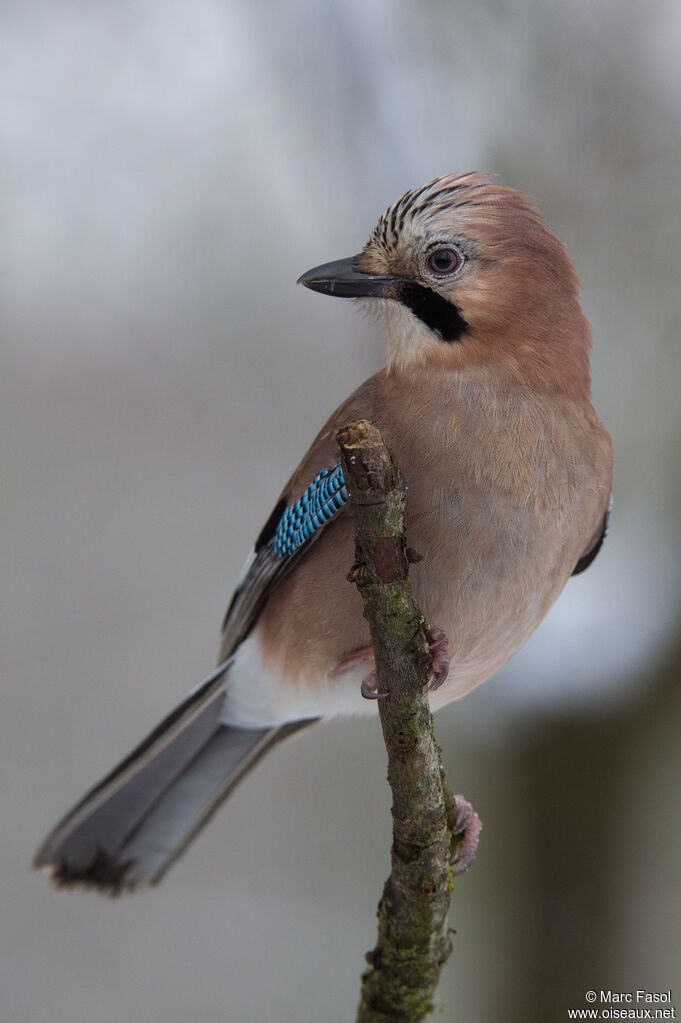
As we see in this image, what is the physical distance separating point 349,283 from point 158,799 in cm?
166

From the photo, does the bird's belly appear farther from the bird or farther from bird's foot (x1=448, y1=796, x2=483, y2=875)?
bird's foot (x1=448, y1=796, x2=483, y2=875)

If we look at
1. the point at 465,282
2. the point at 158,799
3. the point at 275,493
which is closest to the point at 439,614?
the point at 465,282

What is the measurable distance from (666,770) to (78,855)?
8.12ft

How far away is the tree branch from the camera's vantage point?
154cm

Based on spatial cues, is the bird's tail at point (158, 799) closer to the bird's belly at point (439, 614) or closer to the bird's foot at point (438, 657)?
→ the bird's belly at point (439, 614)

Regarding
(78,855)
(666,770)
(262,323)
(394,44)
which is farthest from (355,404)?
(666,770)

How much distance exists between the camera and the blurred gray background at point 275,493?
3650mm

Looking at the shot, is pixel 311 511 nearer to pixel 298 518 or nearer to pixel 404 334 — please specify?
pixel 298 518

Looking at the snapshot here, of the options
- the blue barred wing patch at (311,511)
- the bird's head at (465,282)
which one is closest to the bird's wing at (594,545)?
the bird's head at (465,282)

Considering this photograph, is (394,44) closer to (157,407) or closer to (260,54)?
(260,54)

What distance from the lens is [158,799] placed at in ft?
9.75

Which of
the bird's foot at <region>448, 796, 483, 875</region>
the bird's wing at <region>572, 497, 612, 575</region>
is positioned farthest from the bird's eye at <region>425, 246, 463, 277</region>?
the bird's foot at <region>448, 796, 483, 875</region>

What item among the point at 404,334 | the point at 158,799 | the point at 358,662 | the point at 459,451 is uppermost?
the point at 404,334

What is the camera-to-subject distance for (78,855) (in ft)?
9.21
